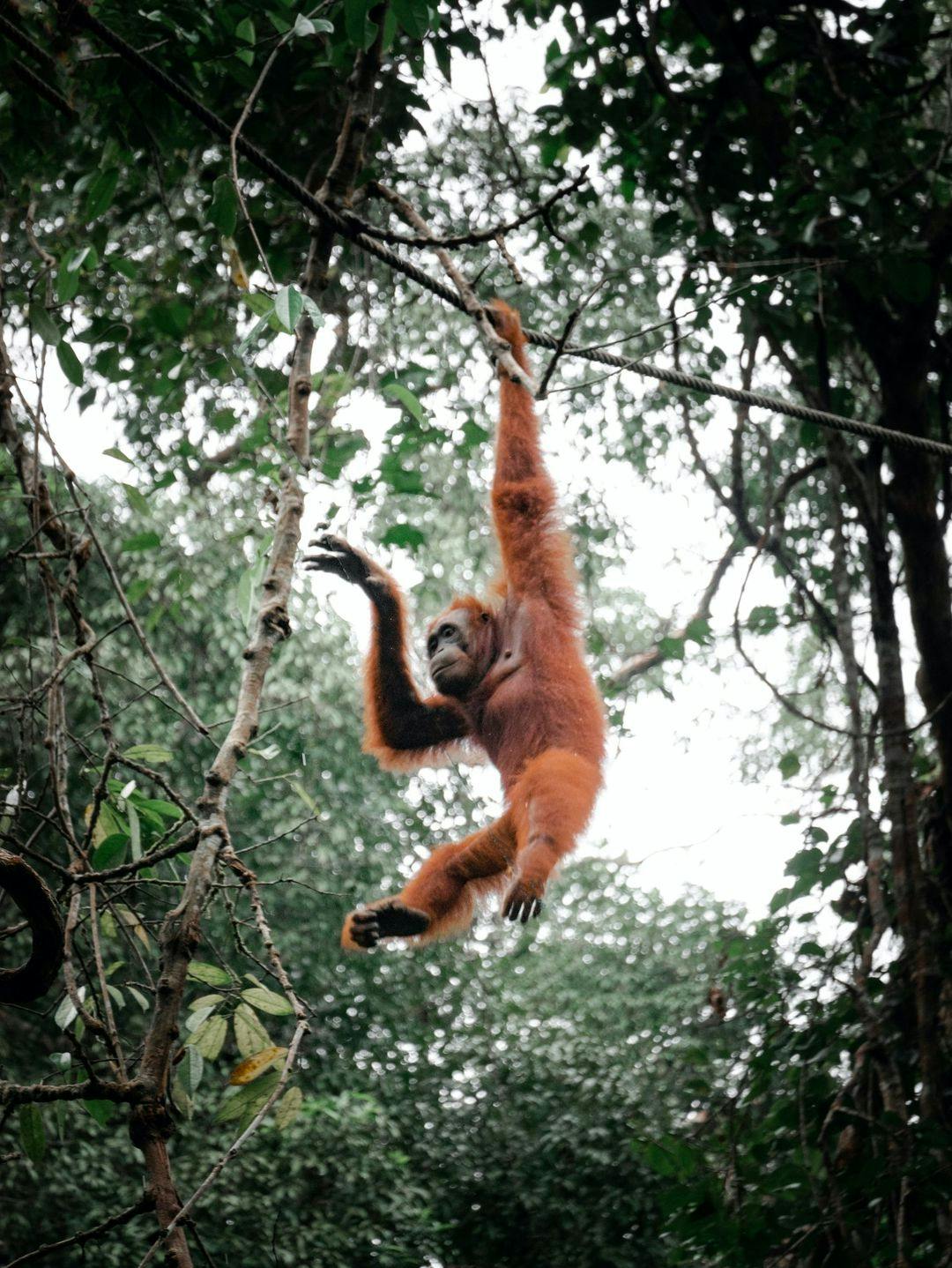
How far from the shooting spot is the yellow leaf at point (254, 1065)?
154 cm

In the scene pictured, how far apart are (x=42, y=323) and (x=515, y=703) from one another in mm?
1443

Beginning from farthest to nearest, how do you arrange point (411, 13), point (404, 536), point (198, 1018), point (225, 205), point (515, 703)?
point (515, 703), point (404, 536), point (411, 13), point (225, 205), point (198, 1018)

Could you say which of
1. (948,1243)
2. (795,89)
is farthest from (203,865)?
(795,89)

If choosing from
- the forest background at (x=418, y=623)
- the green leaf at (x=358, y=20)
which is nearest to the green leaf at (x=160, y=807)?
the forest background at (x=418, y=623)

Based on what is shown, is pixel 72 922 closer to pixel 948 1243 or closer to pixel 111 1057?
pixel 111 1057

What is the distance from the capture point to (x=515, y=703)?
2.95 metres

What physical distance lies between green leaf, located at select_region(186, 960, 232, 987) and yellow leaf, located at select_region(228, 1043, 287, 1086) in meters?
0.16

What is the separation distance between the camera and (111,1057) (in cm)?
137

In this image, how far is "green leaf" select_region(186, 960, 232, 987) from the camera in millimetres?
1720

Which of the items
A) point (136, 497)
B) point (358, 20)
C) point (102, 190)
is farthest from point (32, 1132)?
point (358, 20)

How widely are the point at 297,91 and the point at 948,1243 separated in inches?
162

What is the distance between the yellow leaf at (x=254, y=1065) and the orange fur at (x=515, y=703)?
28.4 inches

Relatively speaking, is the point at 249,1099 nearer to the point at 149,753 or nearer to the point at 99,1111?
the point at 99,1111

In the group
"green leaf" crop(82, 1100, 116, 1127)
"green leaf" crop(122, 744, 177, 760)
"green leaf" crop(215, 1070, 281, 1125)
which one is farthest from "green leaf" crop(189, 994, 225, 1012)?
"green leaf" crop(122, 744, 177, 760)
